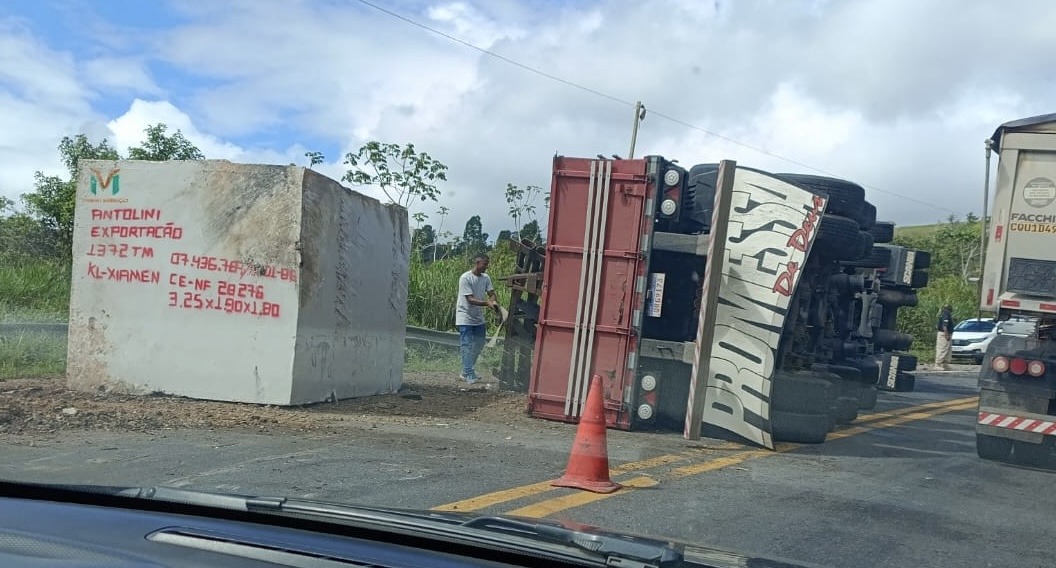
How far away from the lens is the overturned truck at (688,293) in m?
9.74

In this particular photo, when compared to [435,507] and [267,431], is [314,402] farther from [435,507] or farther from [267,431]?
[435,507]

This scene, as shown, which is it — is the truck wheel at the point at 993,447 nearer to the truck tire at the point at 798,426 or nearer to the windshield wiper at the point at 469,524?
the truck tire at the point at 798,426

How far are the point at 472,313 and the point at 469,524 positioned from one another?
10.9 meters

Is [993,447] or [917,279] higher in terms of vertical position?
[917,279]

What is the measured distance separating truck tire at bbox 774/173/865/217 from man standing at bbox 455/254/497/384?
4553 mm

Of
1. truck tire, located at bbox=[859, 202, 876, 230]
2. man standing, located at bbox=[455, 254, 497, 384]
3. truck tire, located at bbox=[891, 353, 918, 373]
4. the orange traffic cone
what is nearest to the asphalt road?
the orange traffic cone

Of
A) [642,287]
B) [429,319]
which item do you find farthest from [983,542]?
[429,319]

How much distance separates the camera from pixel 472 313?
44.7ft

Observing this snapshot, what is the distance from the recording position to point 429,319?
1916 cm

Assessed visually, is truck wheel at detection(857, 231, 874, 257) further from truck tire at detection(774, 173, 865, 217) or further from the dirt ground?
the dirt ground

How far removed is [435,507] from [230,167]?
5.61 metres

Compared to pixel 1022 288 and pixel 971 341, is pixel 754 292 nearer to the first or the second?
pixel 1022 288

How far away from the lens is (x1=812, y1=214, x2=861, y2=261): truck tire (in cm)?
1056

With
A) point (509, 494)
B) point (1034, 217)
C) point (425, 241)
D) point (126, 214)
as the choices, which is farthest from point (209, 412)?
point (425, 241)
